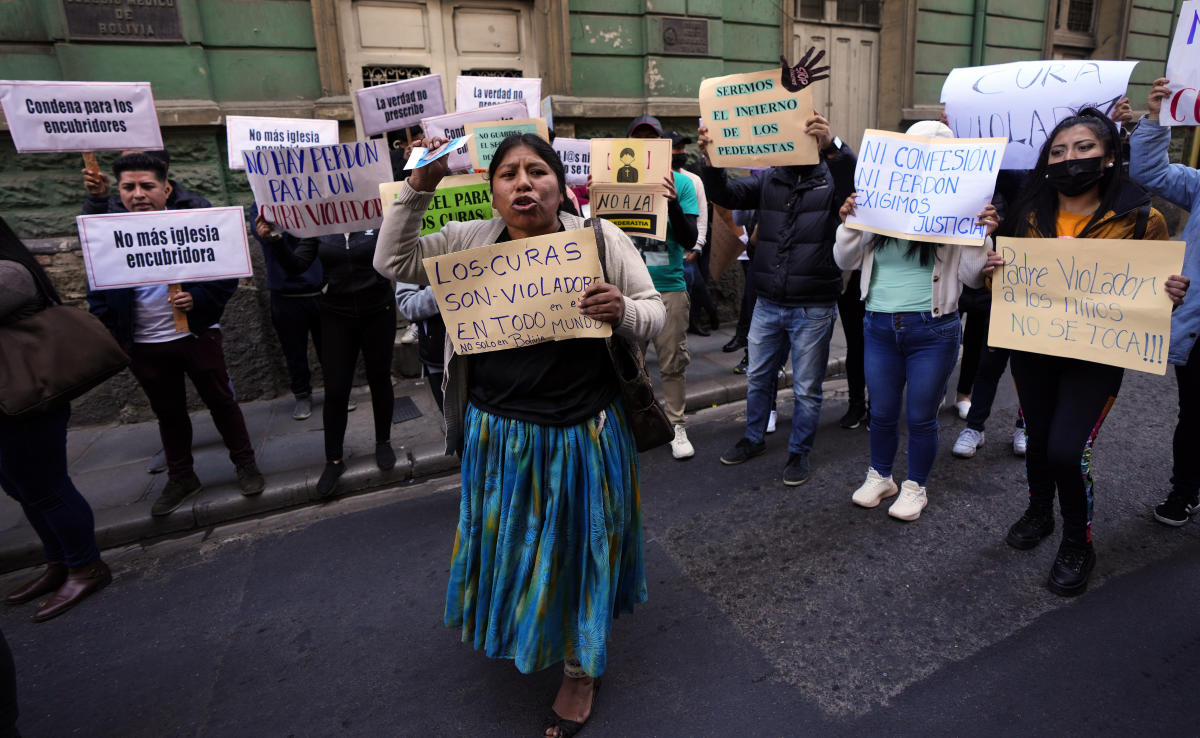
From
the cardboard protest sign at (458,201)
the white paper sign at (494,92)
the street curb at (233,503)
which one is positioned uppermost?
the white paper sign at (494,92)

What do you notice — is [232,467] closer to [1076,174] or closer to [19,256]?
[19,256]

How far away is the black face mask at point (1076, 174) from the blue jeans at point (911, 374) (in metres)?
0.82

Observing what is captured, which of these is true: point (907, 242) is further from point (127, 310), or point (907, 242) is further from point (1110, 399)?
point (127, 310)

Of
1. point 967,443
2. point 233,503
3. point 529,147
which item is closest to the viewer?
point 529,147

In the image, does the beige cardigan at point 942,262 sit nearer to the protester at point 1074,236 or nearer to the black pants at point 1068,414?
the protester at point 1074,236

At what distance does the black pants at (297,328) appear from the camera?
5891 mm

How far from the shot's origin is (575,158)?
5.23 m

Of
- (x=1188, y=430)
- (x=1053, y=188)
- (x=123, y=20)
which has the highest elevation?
(x=123, y=20)

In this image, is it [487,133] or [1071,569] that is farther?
[487,133]

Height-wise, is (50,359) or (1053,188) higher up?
(1053,188)

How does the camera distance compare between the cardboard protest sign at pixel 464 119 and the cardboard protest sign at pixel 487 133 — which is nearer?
the cardboard protest sign at pixel 487 133

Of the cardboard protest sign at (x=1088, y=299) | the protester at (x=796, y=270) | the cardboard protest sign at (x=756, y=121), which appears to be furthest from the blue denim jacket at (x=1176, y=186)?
the cardboard protest sign at (x=756, y=121)

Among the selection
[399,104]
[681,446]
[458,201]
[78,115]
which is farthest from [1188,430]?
[78,115]

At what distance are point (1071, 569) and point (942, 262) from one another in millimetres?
1534
